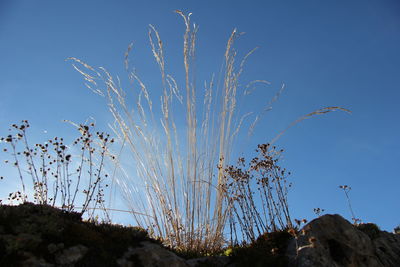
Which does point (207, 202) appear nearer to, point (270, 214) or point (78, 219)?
point (270, 214)

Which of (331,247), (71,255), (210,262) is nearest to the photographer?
(71,255)

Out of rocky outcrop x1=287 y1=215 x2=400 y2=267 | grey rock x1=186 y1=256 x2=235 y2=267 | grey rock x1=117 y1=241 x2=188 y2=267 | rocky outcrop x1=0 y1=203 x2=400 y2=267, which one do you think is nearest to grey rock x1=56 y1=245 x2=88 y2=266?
rocky outcrop x1=0 y1=203 x2=400 y2=267

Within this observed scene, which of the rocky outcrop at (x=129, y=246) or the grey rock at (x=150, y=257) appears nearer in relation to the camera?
the rocky outcrop at (x=129, y=246)

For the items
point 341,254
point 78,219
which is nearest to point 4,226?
point 78,219

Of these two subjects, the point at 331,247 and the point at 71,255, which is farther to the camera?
the point at 331,247

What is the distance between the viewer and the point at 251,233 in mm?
4547

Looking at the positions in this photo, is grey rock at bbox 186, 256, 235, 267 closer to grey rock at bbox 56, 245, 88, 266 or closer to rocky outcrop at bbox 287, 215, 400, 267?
rocky outcrop at bbox 287, 215, 400, 267

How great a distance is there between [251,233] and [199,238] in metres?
0.93

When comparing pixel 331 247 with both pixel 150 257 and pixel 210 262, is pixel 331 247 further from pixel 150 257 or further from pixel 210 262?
pixel 150 257

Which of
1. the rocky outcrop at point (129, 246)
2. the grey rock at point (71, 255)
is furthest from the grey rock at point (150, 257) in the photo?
the grey rock at point (71, 255)

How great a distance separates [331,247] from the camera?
133 inches

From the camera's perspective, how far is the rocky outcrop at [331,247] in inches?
120

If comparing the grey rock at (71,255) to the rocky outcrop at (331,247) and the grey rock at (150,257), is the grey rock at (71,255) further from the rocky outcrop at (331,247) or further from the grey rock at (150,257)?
the rocky outcrop at (331,247)

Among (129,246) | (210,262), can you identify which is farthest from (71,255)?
(210,262)
